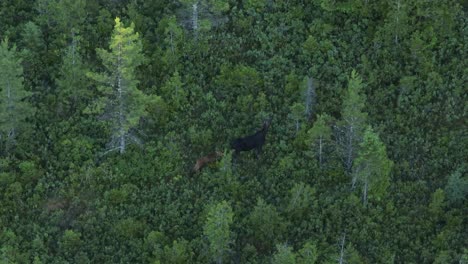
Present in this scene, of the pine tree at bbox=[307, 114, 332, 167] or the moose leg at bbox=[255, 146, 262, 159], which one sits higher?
the pine tree at bbox=[307, 114, 332, 167]

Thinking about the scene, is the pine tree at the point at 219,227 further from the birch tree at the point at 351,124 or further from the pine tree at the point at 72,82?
the pine tree at the point at 72,82

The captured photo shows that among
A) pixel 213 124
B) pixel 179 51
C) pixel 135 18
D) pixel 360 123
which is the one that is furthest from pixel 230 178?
pixel 135 18

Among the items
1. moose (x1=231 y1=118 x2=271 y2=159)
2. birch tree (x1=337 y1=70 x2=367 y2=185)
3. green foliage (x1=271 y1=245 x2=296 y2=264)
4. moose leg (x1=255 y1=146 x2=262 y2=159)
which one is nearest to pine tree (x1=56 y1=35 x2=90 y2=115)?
moose (x1=231 y1=118 x2=271 y2=159)

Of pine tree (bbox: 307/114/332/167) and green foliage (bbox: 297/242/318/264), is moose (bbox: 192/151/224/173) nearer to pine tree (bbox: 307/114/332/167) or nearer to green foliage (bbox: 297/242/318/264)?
pine tree (bbox: 307/114/332/167)

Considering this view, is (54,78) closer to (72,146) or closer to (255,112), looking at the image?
(72,146)

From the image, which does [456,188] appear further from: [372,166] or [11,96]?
[11,96]
